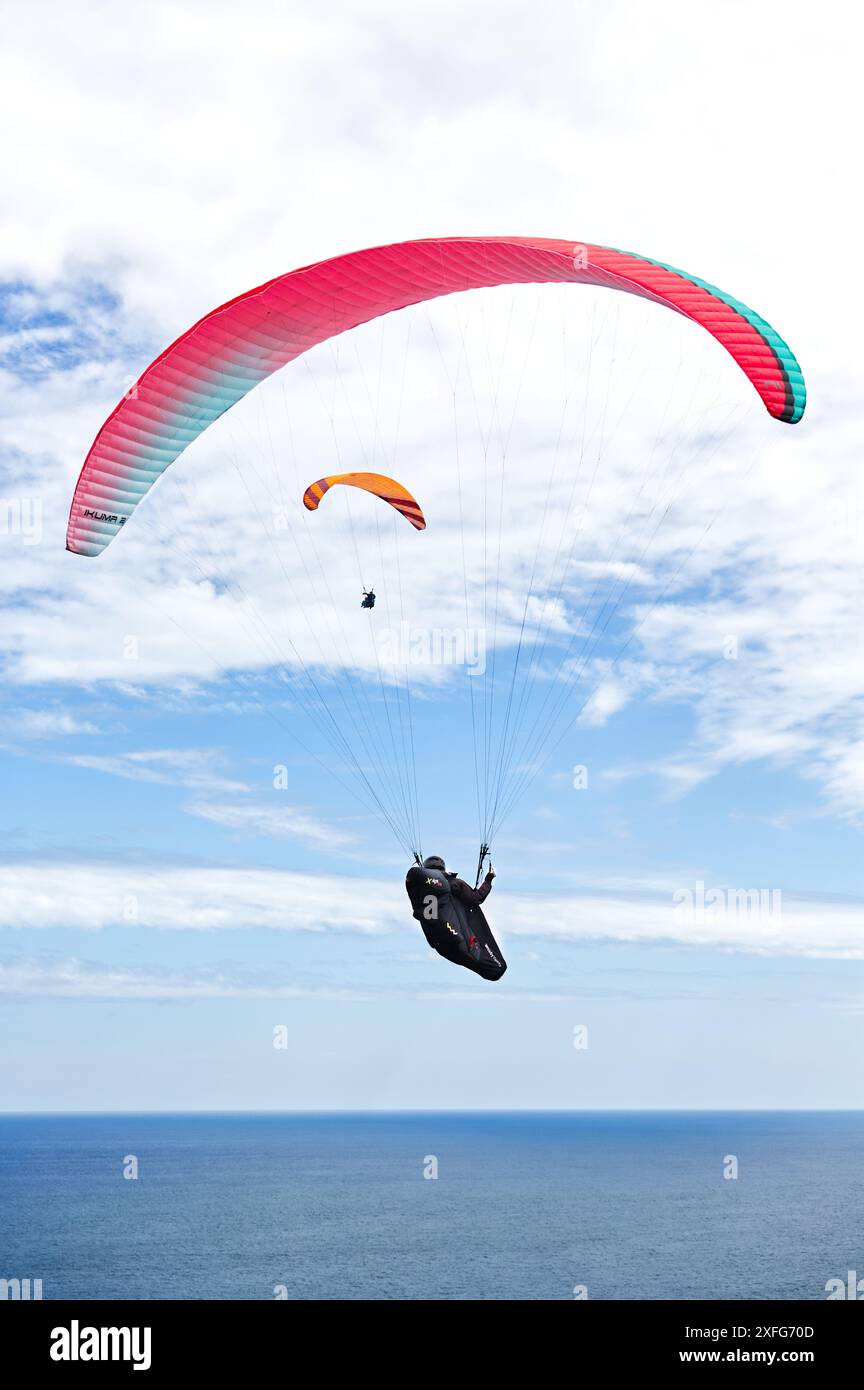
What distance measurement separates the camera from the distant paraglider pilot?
13828 millimetres

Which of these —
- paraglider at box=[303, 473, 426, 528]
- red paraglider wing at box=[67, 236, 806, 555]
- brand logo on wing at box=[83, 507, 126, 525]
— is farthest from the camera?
paraglider at box=[303, 473, 426, 528]

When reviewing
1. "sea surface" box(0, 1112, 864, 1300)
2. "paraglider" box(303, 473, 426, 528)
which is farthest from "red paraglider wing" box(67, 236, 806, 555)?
"sea surface" box(0, 1112, 864, 1300)

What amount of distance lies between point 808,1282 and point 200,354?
64.8 meters

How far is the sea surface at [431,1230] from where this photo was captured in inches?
2537

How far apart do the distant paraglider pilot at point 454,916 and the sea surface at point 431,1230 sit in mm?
24701

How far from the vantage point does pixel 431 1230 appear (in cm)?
8306

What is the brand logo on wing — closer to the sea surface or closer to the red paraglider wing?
the red paraglider wing

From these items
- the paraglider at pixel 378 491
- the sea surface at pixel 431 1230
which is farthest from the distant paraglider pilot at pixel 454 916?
the sea surface at pixel 431 1230

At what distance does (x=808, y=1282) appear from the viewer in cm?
6538

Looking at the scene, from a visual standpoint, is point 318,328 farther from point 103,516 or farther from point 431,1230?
point 431,1230

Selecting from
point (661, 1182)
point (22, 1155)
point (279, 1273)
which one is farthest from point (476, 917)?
point (22, 1155)

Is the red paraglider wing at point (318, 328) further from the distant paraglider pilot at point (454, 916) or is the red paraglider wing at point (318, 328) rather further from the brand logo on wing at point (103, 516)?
the distant paraglider pilot at point (454, 916)

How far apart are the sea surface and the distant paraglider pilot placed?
2470 centimetres
